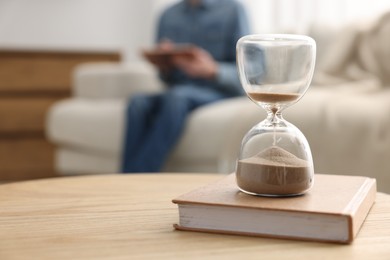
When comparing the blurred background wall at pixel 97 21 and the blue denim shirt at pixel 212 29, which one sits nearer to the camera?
the blue denim shirt at pixel 212 29

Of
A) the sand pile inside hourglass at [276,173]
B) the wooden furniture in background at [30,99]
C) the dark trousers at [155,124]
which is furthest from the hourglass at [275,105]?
the wooden furniture in background at [30,99]

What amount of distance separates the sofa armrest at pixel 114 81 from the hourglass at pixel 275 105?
2073mm

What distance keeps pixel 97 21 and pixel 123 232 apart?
3.53 metres

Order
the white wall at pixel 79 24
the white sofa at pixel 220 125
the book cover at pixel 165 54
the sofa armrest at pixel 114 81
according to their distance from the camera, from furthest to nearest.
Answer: the white wall at pixel 79 24
the sofa armrest at pixel 114 81
the book cover at pixel 165 54
the white sofa at pixel 220 125

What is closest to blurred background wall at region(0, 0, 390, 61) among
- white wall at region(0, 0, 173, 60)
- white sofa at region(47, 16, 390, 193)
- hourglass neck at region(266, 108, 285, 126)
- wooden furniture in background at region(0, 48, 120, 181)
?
white wall at region(0, 0, 173, 60)

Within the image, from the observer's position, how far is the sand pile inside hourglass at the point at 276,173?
88cm

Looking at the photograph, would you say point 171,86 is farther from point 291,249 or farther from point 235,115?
point 291,249

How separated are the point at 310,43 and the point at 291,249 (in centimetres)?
26

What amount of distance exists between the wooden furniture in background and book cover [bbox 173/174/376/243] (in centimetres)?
278

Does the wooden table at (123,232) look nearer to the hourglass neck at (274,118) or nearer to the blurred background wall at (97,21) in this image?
the hourglass neck at (274,118)

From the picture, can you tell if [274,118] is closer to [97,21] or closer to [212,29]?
[212,29]

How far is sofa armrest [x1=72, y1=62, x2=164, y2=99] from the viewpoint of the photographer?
9.68 feet

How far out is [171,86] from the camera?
305cm

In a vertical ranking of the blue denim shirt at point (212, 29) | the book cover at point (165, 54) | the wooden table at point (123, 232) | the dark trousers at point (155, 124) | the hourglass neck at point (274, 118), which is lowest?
the dark trousers at point (155, 124)
